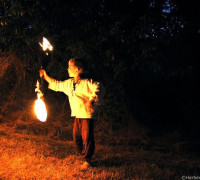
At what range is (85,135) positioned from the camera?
3990mm

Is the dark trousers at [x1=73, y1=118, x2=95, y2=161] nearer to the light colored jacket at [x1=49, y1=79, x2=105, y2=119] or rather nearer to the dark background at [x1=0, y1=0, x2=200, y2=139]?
the light colored jacket at [x1=49, y1=79, x2=105, y2=119]

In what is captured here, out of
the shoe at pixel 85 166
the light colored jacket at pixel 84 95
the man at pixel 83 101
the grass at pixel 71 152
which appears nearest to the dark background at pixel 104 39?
the grass at pixel 71 152

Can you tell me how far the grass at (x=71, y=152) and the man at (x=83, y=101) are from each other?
1.29ft

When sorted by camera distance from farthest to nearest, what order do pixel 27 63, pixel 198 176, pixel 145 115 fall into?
1. pixel 145 115
2. pixel 27 63
3. pixel 198 176

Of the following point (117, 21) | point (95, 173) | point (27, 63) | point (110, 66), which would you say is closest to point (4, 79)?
point (27, 63)

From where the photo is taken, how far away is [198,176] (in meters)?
4.16

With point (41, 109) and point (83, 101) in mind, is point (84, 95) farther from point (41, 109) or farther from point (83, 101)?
point (41, 109)

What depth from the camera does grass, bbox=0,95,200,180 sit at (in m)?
3.85

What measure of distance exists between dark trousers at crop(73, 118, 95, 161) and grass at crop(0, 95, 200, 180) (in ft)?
0.93

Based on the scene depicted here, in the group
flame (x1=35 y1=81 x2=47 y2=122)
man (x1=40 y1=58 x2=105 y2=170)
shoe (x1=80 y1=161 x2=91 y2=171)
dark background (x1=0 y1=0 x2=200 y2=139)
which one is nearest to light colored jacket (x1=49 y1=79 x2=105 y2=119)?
man (x1=40 y1=58 x2=105 y2=170)

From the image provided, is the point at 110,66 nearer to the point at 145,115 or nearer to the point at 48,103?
the point at 48,103

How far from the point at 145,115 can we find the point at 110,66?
9.60 feet

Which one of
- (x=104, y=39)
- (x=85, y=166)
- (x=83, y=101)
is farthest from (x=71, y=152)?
(x=104, y=39)

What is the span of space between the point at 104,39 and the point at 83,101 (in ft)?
8.62
